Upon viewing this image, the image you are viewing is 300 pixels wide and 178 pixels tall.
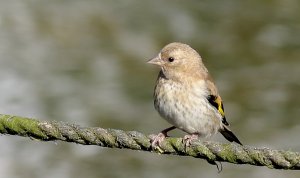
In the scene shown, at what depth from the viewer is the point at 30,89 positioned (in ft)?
37.0

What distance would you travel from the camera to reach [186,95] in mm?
6062

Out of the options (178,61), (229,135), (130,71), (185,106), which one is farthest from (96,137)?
(130,71)

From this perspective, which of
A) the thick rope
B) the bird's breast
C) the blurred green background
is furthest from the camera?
the blurred green background

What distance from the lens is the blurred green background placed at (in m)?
9.95

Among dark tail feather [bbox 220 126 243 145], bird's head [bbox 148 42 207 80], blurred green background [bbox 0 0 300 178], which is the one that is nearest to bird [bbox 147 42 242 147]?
bird's head [bbox 148 42 207 80]

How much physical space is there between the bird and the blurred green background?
3.57 metres

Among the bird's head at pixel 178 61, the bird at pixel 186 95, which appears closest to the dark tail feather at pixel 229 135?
the bird at pixel 186 95

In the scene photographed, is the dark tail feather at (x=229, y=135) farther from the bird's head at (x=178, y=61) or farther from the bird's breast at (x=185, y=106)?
the bird's head at (x=178, y=61)

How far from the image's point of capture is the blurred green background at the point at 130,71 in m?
9.95

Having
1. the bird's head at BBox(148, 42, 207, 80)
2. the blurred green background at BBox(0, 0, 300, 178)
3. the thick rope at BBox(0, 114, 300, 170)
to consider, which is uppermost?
the blurred green background at BBox(0, 0, 300, 178)

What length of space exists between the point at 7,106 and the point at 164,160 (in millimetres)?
2033

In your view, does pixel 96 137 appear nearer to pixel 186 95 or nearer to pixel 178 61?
pixel 186 95

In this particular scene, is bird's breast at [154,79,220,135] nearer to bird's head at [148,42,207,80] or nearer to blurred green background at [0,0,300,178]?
bird's head at [148,42,207,80]

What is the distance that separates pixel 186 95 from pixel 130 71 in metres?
5.71
